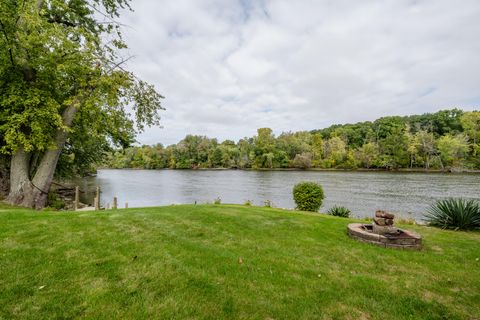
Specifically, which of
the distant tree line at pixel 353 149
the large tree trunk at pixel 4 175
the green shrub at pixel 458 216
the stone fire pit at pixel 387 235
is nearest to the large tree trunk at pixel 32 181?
the large tree trunk at pixel 4 175

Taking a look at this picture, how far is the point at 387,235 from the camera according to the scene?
5.80 m

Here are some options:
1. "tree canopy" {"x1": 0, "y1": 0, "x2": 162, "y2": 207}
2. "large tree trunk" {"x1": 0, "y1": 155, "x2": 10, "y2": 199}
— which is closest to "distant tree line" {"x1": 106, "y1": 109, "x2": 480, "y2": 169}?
"large tree trunk" {"x1": 0, "y1": 155, "x2": 10, "y2": 199}

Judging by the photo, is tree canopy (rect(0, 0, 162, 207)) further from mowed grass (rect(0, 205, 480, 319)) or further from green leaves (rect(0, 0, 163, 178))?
mowed grass (rect(0, 205, 480, 319))

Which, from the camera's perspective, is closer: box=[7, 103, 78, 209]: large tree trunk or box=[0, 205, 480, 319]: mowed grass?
box=[0, 205, 480, 319]: mowed grass

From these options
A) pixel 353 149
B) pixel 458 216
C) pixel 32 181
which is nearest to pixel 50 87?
pixel 32 181

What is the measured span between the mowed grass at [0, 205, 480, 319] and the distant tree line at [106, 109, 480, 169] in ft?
163

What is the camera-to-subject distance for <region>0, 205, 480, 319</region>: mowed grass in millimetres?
3090

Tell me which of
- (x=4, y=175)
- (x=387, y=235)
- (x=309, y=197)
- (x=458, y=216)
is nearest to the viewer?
(x=387, y=235)

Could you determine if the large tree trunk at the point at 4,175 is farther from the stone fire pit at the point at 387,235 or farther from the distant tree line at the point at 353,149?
the distant tree line at the point at 353,149

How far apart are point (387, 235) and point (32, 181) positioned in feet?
45.0

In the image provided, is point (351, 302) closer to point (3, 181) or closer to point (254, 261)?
point (254, 261)

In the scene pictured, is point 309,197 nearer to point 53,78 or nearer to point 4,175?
point 53,78

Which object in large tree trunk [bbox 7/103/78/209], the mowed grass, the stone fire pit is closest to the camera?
the mowed grass

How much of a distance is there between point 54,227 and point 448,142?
7584 centimetres
